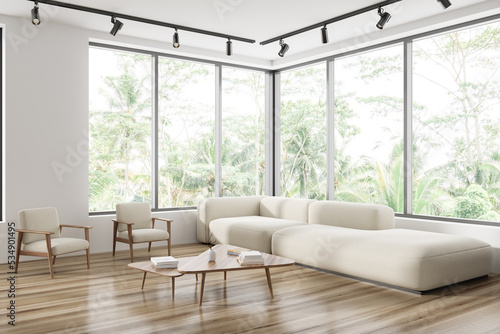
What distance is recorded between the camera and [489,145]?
653 centimetres

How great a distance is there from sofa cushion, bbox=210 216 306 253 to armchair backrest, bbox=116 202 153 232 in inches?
38.2

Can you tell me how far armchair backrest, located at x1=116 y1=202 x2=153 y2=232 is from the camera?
616cm

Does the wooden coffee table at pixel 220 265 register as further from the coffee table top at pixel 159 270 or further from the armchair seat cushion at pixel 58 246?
the armchair seat cushion at pixel 58 246

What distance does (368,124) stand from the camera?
8.06 meters

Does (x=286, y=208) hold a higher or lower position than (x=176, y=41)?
lower

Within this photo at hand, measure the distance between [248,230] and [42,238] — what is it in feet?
8.14

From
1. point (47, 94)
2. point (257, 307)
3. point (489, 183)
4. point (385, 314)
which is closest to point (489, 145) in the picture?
point (489, 183)

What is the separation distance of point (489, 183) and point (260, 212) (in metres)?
3.31

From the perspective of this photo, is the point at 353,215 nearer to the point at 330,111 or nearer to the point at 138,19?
the point at 330,111

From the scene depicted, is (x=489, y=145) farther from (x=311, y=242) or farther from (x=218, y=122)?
(x=218, y=122)

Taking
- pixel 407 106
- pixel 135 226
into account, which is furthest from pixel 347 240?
pixel 135 226

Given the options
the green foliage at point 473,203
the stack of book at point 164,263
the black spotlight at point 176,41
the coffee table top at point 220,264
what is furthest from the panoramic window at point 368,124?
the stack of book at point 164,263

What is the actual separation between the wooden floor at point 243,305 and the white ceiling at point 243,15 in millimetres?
3022

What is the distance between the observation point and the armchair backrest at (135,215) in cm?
616
